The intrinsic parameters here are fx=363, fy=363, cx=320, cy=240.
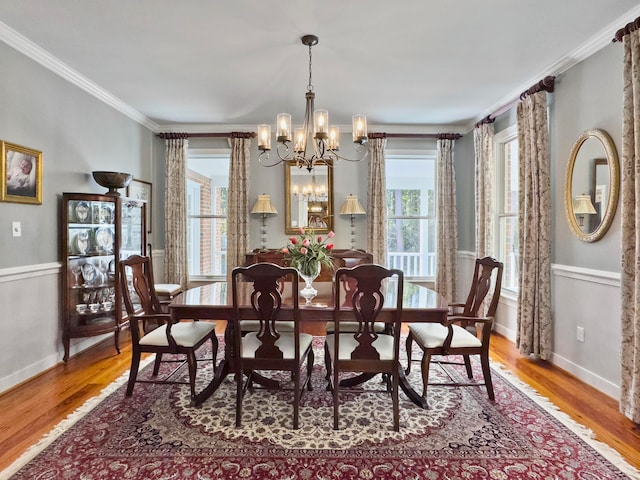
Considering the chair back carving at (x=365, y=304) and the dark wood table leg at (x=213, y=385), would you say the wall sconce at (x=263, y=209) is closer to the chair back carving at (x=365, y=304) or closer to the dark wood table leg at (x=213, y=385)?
the dark wood table leg at (x=213, y=385)

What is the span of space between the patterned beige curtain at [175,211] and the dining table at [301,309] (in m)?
2.30

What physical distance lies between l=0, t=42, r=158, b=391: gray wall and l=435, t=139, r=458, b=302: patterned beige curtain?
432cm

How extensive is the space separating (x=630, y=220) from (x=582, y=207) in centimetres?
60

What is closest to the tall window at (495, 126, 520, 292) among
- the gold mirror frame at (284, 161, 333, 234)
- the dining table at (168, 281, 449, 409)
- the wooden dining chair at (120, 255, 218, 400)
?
the dining table at (168, 281, 449, 409)

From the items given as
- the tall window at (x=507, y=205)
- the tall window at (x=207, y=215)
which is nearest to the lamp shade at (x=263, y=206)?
the tall window at (x=207, y=215)

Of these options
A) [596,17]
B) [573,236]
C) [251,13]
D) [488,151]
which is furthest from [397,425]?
[488,151]

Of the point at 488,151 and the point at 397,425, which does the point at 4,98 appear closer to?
the point at 397,425

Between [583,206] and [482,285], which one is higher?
[583,206]

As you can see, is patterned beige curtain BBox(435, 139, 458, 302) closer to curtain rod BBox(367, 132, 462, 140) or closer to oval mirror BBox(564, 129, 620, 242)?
curtain rod BBox(367, 132, 462, 140)

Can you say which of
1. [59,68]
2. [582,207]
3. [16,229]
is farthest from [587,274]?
[59,68]

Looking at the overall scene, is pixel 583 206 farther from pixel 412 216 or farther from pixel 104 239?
pixel 104 239

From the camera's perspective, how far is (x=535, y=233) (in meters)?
3.40

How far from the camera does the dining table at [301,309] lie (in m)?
2.27

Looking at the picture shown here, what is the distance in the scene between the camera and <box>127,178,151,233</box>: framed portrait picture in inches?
182
